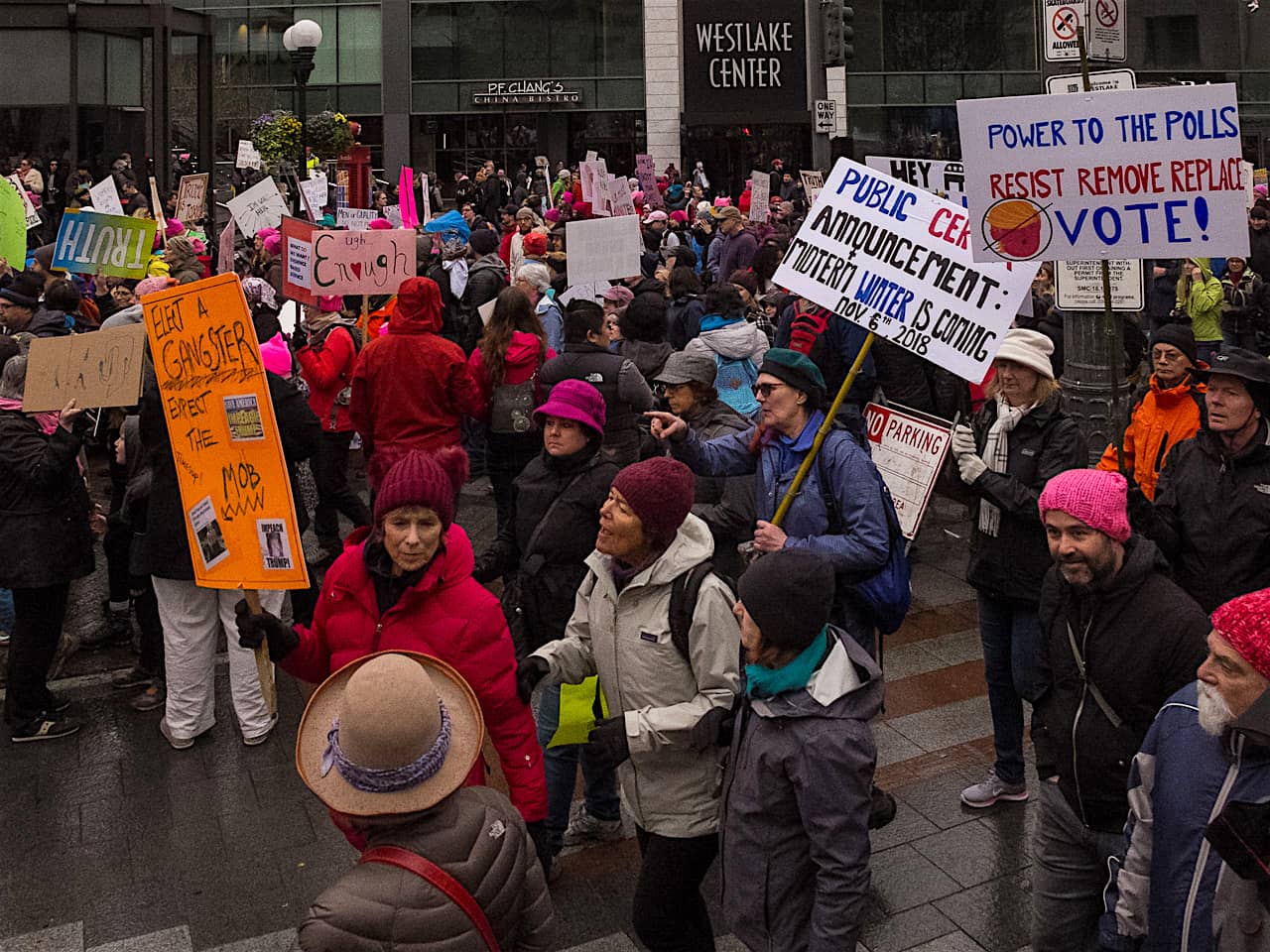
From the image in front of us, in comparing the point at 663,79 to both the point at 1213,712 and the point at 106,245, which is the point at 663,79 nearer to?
the point at 106,245

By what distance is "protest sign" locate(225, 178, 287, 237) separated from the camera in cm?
1335

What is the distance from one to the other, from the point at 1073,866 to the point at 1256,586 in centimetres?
131

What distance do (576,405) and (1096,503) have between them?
202cm

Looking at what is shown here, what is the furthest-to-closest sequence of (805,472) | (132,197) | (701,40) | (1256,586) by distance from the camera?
(701,40) → (132,197) → (805,472) → (1256,586)

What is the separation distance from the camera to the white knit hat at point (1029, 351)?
5.13 metres

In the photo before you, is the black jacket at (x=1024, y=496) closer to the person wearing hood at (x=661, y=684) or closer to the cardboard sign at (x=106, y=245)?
the person wearing hood at (x=661, y=684)

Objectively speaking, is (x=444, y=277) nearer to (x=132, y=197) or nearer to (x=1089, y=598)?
(x=132, y=197)

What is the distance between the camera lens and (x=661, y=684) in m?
3.99

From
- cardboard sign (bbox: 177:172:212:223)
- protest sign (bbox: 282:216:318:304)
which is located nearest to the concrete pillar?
cardboard sign (bbox: 177:172:212:223)

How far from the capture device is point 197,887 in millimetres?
5051

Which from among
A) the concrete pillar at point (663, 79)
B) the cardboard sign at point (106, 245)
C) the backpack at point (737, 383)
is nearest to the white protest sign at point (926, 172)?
the backpack at point (737, 383)

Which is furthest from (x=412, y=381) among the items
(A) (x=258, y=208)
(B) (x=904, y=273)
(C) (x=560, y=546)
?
(A) (x=258, y=208)

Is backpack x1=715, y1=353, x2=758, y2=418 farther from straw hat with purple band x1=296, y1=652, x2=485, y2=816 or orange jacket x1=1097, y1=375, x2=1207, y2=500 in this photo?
straw hat with purple band x1=296, y1=652, x2=485, y2=816

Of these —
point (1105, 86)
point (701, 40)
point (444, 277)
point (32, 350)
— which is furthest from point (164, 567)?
point (701, 40)
